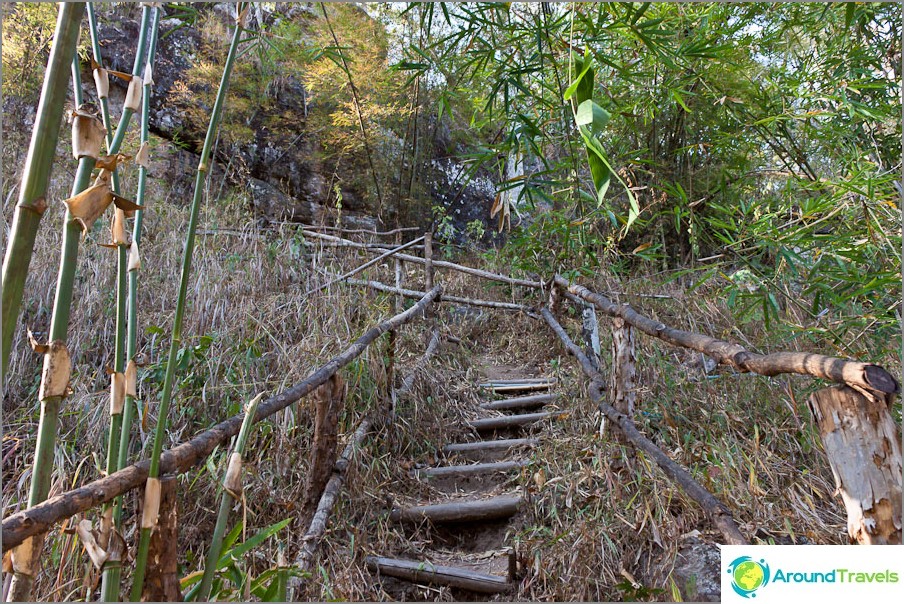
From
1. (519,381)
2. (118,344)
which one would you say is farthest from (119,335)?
(519,381)

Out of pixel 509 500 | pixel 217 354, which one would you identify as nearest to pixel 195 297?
pixel 217 354

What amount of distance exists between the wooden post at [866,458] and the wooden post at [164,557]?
36.9 inches

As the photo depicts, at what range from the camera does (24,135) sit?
3535mm

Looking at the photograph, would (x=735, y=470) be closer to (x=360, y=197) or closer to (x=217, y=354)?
(x=217, y=354)

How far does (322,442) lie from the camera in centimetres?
190

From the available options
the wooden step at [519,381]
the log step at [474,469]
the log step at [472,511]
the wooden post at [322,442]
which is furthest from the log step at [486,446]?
the wooden post at [322,442]

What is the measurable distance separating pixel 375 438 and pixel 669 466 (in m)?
1.36

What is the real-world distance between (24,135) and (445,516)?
3794mm

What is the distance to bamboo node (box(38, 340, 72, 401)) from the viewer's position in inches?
19.0

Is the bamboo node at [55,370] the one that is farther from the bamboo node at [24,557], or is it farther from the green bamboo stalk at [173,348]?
the bamboo node at [24,557]

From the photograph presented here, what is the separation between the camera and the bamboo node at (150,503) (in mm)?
566

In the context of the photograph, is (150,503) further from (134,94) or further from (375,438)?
(375,438)

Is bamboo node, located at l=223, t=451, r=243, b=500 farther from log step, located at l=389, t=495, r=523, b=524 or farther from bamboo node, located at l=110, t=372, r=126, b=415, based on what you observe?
log step, located at l=389, t=495, r=523, b=524

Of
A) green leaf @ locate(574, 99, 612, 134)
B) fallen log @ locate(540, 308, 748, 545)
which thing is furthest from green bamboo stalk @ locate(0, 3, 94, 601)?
fallen log @ locate(540, 308, 748, 545)
